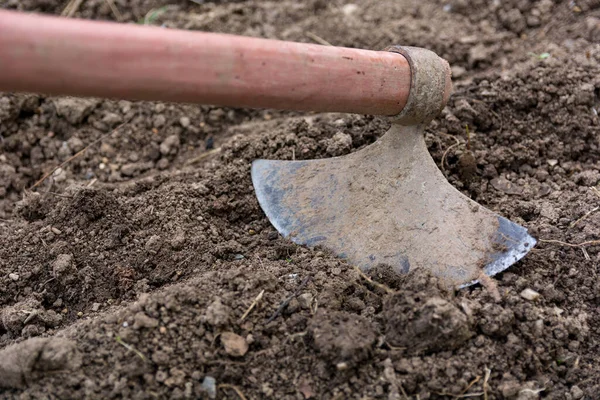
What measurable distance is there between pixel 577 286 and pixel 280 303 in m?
1.00

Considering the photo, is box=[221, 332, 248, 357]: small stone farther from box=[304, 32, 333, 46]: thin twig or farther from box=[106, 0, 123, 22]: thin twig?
box=[106, 0, 123, 22]: thin twig

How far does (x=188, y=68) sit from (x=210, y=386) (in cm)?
89

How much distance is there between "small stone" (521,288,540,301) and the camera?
199 centimetres

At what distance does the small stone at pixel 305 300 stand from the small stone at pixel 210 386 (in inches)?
14.2

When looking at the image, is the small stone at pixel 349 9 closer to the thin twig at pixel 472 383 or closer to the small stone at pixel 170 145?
the small stone at pixel 170 145

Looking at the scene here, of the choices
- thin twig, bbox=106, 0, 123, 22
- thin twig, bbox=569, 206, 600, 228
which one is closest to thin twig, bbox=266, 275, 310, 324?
thin twig, bbox=569, 206, 600, 228

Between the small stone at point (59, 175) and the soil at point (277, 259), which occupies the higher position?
the soil at point (277, 259)

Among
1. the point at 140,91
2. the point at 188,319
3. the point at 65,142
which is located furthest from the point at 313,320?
the point at 65,142

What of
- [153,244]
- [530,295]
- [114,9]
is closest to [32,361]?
[153,244]

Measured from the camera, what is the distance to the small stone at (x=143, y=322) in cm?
179

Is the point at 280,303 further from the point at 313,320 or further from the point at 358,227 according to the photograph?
the point at 358,227

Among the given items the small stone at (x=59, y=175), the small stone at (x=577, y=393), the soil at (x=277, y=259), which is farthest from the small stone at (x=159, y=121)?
the small stone at (x=577, y=393)

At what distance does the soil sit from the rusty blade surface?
74mm

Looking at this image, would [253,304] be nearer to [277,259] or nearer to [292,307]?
[292,307]
